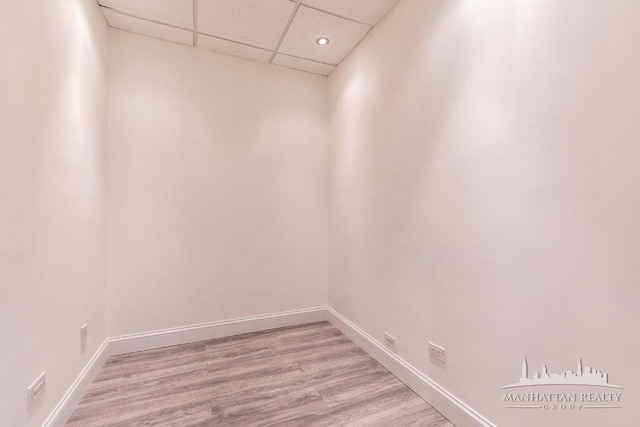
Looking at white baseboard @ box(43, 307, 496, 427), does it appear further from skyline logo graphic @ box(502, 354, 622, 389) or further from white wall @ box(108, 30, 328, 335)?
skyline logo graphic @ box(502, 354, 622, 389)

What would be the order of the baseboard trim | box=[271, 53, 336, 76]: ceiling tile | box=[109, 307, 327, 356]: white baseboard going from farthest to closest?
box=[271, 53, 336, 76]: ceiling tile → box=[109, 307, 327, 356]: white baseboard → the baseboard trim

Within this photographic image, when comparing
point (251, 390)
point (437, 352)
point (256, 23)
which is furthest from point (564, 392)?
point (256, 23)

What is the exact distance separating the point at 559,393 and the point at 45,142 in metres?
2.66

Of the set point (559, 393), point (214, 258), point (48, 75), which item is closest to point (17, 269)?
point (48, 75)

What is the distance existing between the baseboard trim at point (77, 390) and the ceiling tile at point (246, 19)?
107 inches

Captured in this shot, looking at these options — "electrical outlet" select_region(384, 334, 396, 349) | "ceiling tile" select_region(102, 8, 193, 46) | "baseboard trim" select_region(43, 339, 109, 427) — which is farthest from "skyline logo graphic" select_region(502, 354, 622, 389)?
"ceiling tile" select_region(102, 8, 193, 46)

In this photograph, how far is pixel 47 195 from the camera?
1435mm

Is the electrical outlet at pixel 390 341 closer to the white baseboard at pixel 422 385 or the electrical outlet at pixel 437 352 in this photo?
the white baseboard at pixel 422 385

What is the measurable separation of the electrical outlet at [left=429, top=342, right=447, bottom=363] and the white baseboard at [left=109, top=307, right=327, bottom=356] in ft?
5.06

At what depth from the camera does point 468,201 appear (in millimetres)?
1517

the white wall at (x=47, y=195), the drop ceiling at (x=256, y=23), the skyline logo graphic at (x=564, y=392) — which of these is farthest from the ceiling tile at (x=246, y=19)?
the skyline logo graphic at (x=564, y=392)

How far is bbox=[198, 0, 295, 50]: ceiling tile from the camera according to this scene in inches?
81.4

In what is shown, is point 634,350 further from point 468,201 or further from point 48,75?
point 48,75

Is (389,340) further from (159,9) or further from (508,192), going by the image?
(159,9)
